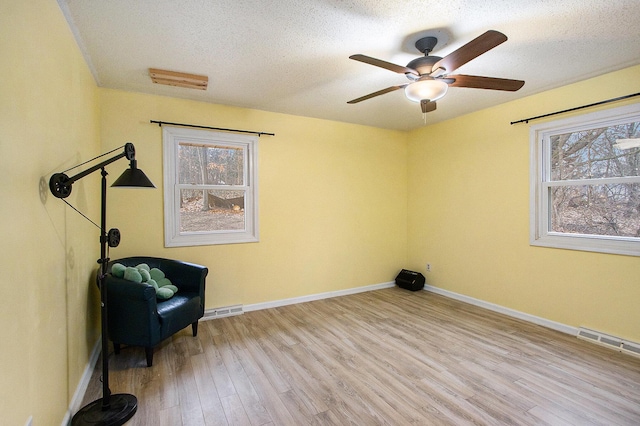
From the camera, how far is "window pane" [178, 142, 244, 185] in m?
3.55

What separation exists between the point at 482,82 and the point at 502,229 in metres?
2.13

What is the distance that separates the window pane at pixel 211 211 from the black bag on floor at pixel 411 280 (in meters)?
2.59

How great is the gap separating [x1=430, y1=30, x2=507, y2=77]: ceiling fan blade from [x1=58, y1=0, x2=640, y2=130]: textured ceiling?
0.26m

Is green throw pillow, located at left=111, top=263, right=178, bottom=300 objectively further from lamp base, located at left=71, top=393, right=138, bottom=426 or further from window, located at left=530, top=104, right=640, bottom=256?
window, located at left=530, top=104, right=640, bottom=256

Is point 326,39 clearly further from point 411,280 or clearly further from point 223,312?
point 411,280

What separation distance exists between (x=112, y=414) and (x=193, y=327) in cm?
122

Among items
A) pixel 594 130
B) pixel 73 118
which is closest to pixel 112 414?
pixel 73 118

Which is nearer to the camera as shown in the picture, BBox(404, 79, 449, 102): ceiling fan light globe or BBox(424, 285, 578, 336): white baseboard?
BBox(404, 79, 449, 102): ceiling fan light globe

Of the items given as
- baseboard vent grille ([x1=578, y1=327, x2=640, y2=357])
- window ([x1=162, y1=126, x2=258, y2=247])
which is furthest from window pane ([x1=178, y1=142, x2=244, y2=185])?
baseboard vent grille ([x1=578, y1=327, x2=640, y2=357])

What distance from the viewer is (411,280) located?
15.2 ft

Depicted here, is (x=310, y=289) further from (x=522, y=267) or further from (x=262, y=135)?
(x=522, y=267)

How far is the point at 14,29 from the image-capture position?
1.26 metres

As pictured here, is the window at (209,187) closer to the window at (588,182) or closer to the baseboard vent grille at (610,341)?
the window at (588,182)

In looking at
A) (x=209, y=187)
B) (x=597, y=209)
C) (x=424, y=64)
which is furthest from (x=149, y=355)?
(x=597, y=209)
